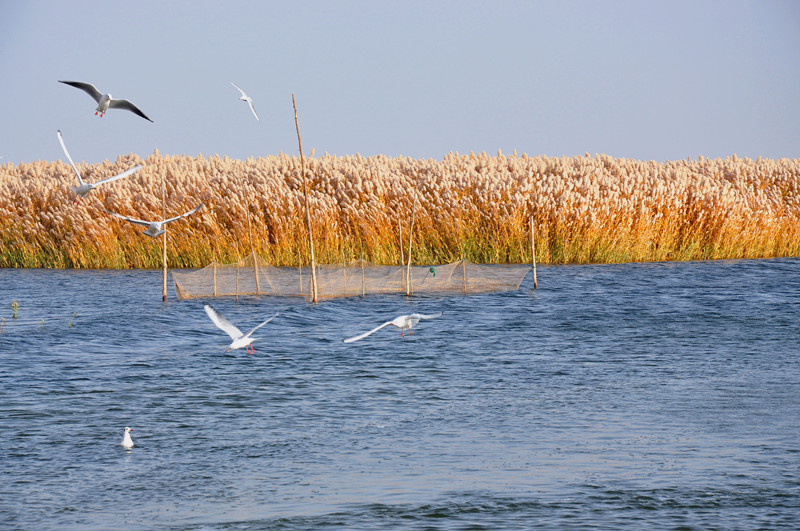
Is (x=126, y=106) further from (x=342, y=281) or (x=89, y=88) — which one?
(x=342, y=281)

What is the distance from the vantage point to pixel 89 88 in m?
11.7

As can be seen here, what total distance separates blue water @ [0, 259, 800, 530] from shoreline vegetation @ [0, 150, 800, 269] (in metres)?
7.21

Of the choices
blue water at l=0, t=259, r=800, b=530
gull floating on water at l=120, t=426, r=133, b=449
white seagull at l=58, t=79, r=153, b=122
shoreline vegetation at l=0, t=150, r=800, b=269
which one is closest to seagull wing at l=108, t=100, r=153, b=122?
white seagull at l=58, t=79, r=153, b=122

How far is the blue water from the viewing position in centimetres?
736

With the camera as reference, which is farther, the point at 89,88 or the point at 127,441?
Answer: the point at 89,88

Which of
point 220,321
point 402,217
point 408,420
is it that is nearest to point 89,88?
point 220,321

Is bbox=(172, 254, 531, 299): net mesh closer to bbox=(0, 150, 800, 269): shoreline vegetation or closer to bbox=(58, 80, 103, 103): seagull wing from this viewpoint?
bbox=(0, 150, 800, 269): shoreline vegetation

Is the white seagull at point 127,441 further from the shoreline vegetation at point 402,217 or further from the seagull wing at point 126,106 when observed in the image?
the shoreline vegetation at point 402,217

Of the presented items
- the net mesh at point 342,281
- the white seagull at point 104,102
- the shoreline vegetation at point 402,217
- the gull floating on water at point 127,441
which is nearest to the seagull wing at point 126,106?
the white seagull at point 104,102

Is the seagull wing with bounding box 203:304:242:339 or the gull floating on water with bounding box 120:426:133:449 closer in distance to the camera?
the gull floating on water with bounding box 120:426:133:449

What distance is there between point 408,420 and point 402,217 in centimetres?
1733

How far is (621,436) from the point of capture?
9.27 meters

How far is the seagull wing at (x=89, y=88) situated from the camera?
37.6 ft

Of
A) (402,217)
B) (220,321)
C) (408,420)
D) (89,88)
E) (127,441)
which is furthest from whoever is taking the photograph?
(402,217)
